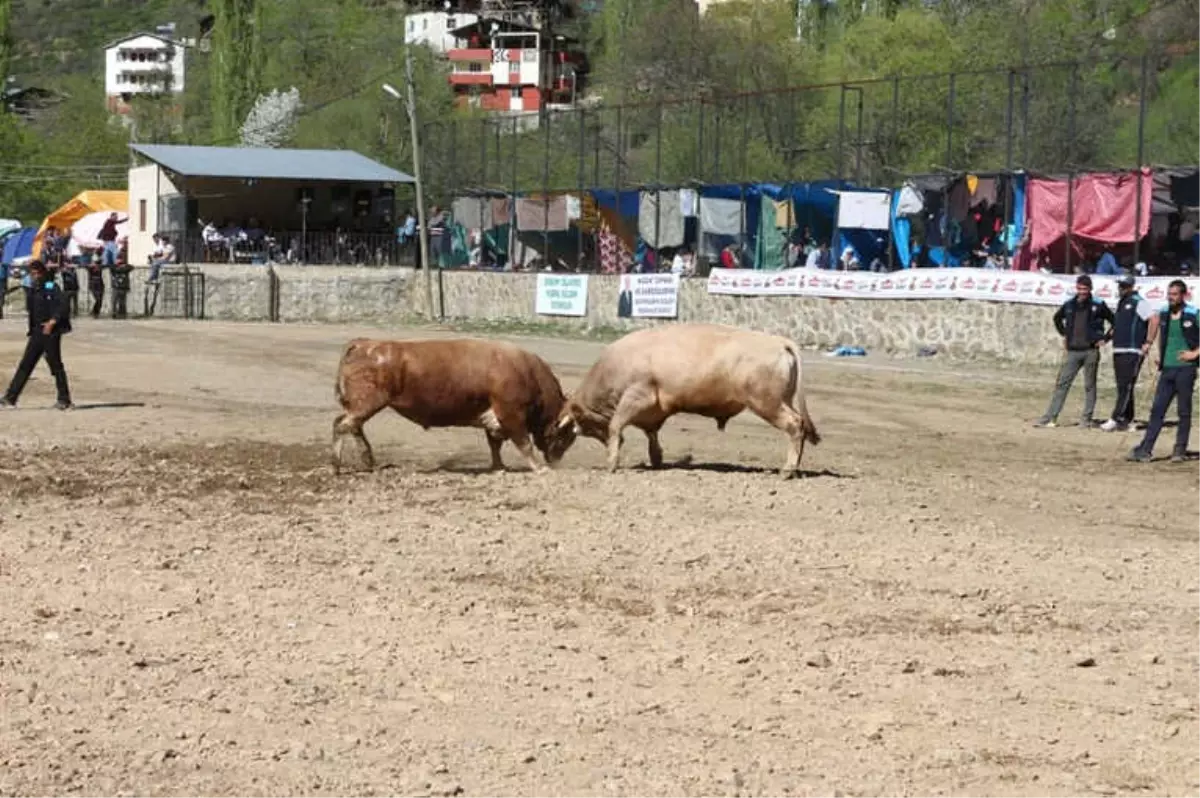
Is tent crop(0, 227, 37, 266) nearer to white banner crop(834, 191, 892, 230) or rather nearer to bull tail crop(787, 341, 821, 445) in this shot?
white banner crop(834, 191, 892, 230)

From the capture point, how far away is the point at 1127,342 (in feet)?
68.1

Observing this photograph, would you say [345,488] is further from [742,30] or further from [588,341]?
[742,30]

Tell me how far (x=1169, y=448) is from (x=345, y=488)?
930 cm

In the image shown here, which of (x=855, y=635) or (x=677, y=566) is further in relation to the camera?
(x=677, y=566)

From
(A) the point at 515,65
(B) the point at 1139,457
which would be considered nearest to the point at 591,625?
(B) the point at 1139,457

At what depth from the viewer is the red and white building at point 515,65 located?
125 m

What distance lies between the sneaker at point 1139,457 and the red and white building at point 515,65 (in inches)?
4197

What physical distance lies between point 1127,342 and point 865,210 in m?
15.6

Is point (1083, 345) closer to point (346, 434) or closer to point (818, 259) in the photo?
point (346, 434)

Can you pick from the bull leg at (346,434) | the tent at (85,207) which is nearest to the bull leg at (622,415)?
the bull leg at (346,434)

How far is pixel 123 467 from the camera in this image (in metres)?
15.8

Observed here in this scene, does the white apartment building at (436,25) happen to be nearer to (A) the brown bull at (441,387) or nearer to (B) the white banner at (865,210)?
(B) the white banner at (865,210)

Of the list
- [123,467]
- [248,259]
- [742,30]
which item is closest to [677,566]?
[123,467]

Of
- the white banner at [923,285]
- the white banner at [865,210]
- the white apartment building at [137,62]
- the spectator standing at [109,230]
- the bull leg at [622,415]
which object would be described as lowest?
the bull leg at [622,415]
